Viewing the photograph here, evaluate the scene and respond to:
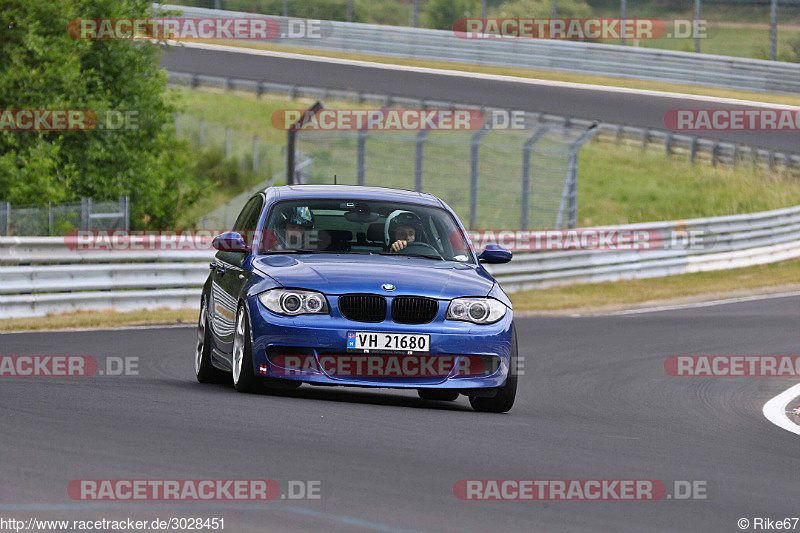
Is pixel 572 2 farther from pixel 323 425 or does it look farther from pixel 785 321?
pixel 323 425

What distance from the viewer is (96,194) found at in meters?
25.4

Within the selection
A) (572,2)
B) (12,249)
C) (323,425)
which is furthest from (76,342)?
(572,2)

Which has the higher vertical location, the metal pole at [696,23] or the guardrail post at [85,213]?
the metal pole at [696,23]

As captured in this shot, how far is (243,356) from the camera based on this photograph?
9.41 m

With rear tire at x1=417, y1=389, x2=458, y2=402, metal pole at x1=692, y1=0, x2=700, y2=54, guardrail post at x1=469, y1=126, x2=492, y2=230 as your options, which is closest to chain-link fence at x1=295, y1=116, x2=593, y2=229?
guardrail post at x1=469, y1=126, x2=492, y2=230

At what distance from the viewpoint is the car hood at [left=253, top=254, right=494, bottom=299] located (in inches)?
363

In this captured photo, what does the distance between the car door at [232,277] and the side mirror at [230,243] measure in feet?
0.27

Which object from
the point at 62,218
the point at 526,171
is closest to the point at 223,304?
the point at 62,218

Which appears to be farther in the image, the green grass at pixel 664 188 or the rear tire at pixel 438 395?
the green grass at pixel 664 188

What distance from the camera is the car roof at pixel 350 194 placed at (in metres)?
10.5

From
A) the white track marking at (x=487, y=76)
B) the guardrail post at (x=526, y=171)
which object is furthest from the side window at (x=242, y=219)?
the white track marking at (x=487, y=76)

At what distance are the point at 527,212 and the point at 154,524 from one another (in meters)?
21.7

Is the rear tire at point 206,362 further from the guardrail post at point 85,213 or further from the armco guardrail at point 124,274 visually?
the guardrail post at point 85,213

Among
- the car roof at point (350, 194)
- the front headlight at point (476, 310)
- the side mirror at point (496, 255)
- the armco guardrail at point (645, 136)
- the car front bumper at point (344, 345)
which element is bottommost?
the armco guardrail at point (645, 136)
